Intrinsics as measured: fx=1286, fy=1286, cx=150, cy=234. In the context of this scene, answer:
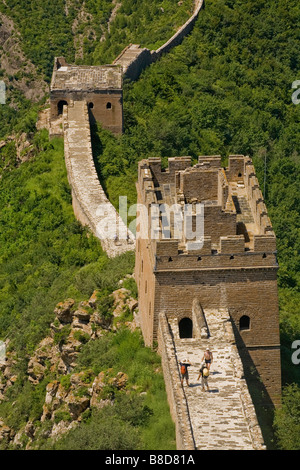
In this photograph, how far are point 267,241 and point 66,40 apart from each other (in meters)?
80.6

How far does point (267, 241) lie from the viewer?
1670 inches

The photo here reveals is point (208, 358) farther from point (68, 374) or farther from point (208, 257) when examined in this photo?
point (68, 374)

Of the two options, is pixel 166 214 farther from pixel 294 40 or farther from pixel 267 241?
pixel 294 40

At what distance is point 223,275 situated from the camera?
4259 centimetres

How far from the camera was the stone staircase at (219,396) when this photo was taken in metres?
36.8

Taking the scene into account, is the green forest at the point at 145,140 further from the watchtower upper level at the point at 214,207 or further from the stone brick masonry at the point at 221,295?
the watchtower upper level at the point at 214,207

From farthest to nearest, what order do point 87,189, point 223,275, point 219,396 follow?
point 87,189
point 223,275
point 219,396

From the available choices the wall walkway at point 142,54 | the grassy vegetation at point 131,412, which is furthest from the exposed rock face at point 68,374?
the wall walkway at point 142,54

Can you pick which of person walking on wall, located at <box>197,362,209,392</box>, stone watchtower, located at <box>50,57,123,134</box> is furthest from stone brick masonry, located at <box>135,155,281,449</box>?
stone watchtower, located at <box>50,57,123,134</box>

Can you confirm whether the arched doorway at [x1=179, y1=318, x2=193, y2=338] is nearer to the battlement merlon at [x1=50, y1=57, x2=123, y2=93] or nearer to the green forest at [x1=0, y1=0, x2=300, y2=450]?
the green forest at [x1=0, y1=0, x2=300, y2=450]

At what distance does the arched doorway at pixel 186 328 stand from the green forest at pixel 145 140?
1371mm

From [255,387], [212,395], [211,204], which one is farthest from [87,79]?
[212,395]

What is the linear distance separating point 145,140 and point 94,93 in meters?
4.03

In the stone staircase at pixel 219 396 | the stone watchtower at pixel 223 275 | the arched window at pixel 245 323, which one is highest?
the stone watchtower at pixel 223 275
